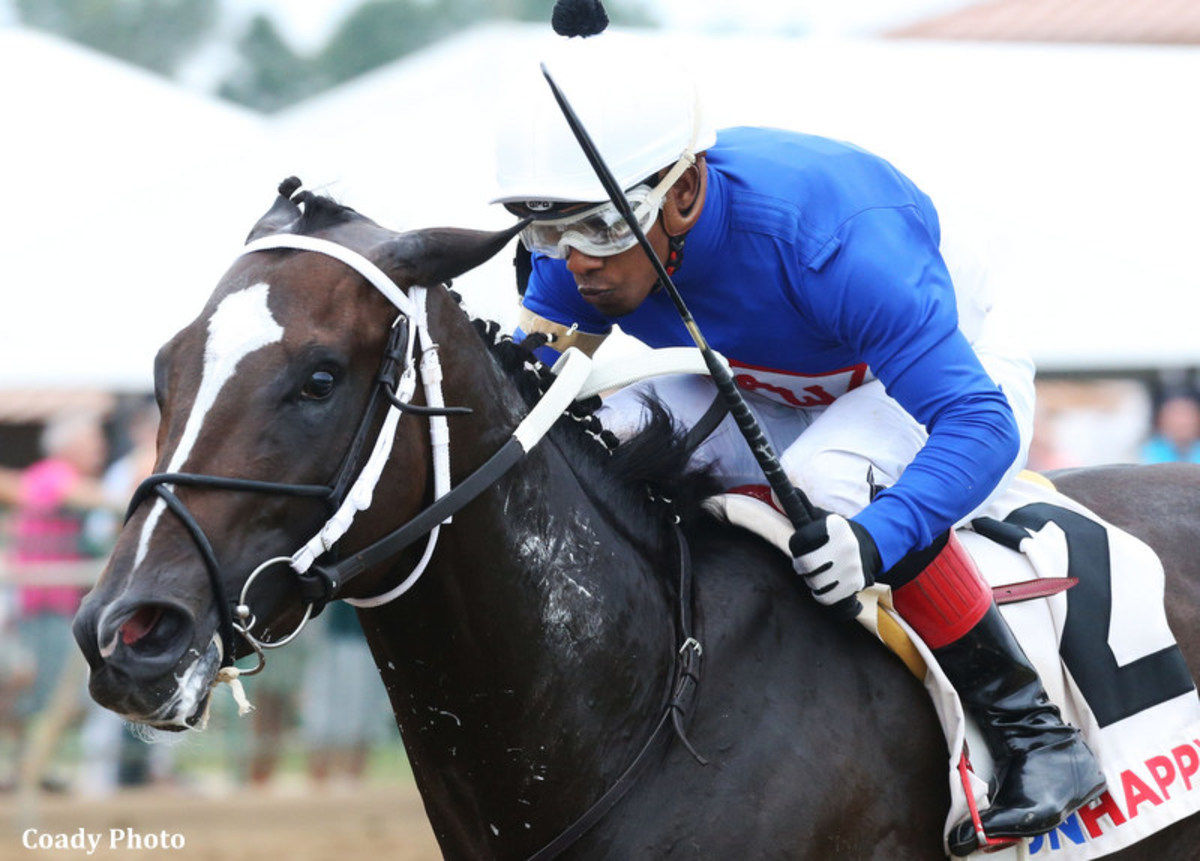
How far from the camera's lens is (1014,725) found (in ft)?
11.2

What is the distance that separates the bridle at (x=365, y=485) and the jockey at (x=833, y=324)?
0.39 m

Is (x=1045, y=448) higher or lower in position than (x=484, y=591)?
lower

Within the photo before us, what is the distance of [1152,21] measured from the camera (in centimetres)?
2458

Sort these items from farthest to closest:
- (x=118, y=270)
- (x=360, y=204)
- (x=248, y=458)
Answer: (x=118, y=270)
(x=360, y=204)
(x=248, y=458)

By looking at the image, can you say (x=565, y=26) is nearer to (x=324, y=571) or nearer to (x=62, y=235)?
(x=324, y=571)

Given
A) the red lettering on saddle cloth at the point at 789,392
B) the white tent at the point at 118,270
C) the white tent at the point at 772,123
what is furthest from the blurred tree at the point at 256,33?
the red lettering on saddle cloth at the point at 789,392

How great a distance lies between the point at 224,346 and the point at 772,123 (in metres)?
8.75

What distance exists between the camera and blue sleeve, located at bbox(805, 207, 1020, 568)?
3201mm

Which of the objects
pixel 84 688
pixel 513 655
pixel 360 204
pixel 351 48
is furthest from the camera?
pixel 351 48

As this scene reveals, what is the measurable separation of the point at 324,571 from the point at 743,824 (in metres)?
0.95

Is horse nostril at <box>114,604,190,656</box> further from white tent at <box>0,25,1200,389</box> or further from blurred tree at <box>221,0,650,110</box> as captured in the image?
blurred tree at <box>221,0,650,110</box>

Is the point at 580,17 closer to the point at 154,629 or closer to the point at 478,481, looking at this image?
the point at 478,481

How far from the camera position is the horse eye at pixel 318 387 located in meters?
2.79

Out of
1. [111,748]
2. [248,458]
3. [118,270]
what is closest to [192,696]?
[248,458]
